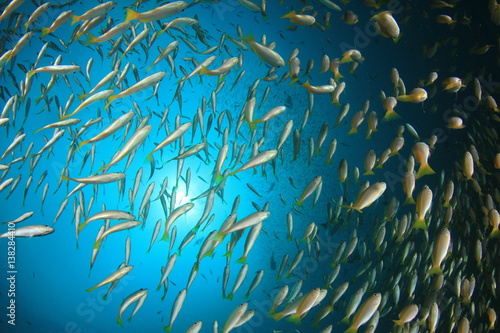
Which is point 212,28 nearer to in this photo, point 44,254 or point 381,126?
point 381,126

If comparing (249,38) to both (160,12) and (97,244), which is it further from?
(97,244)

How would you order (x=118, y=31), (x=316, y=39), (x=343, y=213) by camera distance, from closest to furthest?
(x=118, y=31)
(x=343, y=213)
(x=316, y=39)

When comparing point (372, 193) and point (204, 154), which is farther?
point (204, 154)

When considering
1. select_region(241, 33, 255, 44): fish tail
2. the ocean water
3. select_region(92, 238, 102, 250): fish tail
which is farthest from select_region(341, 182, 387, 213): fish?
the ocean water

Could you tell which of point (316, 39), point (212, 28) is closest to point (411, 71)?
point (316, 39)

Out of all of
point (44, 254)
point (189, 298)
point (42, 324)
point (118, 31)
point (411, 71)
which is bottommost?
point (189, 298)

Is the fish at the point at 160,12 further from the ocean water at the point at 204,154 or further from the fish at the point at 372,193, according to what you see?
the ocean water at the point at 204,154

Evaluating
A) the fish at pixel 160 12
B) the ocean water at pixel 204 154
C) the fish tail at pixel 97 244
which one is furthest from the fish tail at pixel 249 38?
the ocean water at pixel 204 154

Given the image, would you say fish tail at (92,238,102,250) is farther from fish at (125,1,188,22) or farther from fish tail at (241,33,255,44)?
fish tail at (241,33,255,44)

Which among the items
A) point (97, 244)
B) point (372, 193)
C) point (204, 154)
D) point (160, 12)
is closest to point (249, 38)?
point (160, 12)

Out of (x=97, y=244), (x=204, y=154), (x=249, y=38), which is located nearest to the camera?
(x=249, y=38)

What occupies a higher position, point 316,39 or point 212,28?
point 212,28

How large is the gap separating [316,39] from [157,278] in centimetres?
1118

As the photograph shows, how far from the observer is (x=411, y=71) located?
1300 cm
